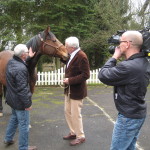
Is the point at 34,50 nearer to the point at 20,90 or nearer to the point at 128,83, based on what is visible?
the point at 20,90

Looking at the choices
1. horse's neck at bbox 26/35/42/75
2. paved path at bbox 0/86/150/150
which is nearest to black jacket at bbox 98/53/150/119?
paved path at bbox 0/86/150/150

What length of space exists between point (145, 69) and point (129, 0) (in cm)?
1420

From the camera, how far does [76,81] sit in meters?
3.77

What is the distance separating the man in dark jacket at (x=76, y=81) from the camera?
3.77 m

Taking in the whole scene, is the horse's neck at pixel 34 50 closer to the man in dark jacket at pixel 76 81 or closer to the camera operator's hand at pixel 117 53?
the man in dark jacket at pixel 76 81

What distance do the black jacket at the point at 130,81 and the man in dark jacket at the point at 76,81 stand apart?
1473 mm

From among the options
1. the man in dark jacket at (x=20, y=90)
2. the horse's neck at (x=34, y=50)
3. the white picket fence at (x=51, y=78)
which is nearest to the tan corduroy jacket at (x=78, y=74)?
the horse's neck at (x=34, y=50)

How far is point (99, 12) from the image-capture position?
14.8 meters

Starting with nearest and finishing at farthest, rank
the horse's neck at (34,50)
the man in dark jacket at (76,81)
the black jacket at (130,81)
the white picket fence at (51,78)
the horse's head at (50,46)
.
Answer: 1. the black jacket at (130,81)
2. the man in dark jacket at (76,81)
3. the horse's neck at (34,50)
4. the horse's head at (50,46)
5. the white picket fence at (51,78)

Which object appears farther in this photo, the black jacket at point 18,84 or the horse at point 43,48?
the horse at point 43,48

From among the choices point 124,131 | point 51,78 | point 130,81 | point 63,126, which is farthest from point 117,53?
point 51,78

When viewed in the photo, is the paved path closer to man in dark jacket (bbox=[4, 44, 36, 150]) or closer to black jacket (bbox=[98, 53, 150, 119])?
man in dark jacket (bbox=[4, 44, 36, 150])

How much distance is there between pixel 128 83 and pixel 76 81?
1.63 meters

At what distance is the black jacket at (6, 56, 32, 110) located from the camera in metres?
3.13
